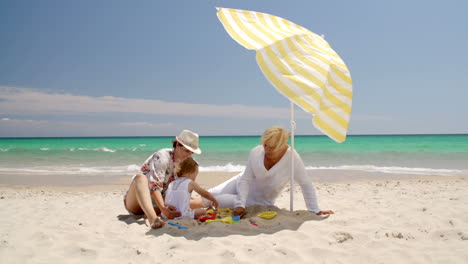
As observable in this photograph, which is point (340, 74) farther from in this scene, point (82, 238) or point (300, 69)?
point (82, 238)

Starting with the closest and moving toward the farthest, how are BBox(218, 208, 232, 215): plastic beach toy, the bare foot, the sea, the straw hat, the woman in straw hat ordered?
the bare foot → the woman in straw hat → the straw hat → BBox(218, 208, 232, 215): plastic beach toy → the sea

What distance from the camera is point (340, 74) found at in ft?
11.8

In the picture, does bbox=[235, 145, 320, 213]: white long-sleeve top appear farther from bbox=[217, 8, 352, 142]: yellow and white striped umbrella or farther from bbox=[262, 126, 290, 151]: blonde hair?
bbox=[217, 8, 352, 142]: yellow and white striped umbrella

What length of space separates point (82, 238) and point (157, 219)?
0.77m

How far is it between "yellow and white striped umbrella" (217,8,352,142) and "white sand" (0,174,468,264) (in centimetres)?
110

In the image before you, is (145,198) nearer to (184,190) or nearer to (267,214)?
(184,190)

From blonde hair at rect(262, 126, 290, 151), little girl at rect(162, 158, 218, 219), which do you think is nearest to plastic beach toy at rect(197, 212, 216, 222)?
little girl at rect(162, 158, 218, 219)

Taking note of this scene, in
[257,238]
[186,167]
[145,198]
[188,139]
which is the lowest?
[257,238]

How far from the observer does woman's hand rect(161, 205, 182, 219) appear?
3959 mm

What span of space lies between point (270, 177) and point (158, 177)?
1.41 m

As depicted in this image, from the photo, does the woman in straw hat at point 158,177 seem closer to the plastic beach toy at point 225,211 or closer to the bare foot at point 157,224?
the bare foot at point 157,224

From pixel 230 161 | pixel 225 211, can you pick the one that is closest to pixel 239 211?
pixel 225 211

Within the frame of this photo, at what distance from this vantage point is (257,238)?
331 cm

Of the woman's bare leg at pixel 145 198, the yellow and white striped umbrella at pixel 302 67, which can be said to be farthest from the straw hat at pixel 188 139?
the yellow and white striped umbrella at pixel 302 67
